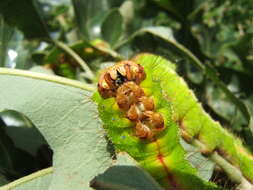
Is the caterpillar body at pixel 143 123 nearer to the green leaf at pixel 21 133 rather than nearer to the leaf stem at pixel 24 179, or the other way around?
the leaf stem at pixel 24 179

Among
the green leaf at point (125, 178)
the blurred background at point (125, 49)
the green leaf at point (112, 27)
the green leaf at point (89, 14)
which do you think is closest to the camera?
the green leaf at point (125, 178)

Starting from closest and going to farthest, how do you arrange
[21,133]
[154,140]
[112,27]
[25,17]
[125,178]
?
[125,178], [154,140], [21,133], [25,17], [112,27]

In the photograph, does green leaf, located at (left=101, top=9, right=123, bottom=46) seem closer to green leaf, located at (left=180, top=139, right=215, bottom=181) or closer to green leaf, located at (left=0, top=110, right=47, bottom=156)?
green leaf, located at (left=0, top=110, right=47, bottom=156)

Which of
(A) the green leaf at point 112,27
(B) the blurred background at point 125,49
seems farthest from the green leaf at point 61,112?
(A) the green leaf at point 112,27

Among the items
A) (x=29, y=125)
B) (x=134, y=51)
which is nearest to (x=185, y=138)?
(x=29, y=125)

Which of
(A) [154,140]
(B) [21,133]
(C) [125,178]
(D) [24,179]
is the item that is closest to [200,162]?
(A) [154,140]

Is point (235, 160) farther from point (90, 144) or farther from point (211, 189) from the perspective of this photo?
point (90, 144)

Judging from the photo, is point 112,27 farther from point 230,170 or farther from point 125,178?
point 125,178
